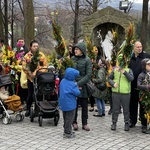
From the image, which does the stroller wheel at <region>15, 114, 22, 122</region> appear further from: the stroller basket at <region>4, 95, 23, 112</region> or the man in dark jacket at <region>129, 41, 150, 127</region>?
the man in dark jacket at <region>129, 41, 150, 127</region>

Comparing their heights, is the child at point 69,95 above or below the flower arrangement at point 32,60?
below

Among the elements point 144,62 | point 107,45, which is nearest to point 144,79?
point 144,62

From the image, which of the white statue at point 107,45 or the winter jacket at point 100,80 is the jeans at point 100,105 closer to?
the winter jacket at point 100,80

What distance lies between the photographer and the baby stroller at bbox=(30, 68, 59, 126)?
7723 mm

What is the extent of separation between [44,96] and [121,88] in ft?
5.90

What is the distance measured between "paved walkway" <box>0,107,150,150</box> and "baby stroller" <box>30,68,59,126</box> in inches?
9.2

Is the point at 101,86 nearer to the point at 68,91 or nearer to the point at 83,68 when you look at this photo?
the point at 83,68

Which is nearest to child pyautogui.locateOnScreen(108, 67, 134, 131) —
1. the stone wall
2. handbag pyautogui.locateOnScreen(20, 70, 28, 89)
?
handbag pyautogui.locateOnScreen(20, 70, 28, 89)

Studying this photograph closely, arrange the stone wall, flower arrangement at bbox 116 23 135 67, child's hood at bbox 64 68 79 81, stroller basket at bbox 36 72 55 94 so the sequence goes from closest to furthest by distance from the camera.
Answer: child's hood at bbox 64 68 79 81
flower arrangement at bbox 116 23 135 67
stroller basket at bbox 36 72 55 94
the stone wall

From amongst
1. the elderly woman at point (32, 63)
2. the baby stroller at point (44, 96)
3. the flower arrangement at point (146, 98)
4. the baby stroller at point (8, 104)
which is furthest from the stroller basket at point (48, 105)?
the flower arrangement at point (146, 98)

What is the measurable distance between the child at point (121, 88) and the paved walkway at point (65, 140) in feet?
1.35

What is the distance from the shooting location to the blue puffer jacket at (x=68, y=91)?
6809 millimetres

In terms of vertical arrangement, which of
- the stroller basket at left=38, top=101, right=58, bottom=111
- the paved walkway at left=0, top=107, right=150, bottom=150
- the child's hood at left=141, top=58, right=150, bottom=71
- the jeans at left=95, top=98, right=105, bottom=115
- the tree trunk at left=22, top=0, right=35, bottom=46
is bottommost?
the paved walkway at left=0, top=107, right=150, bottom=150

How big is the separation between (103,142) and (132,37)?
2.06 m
